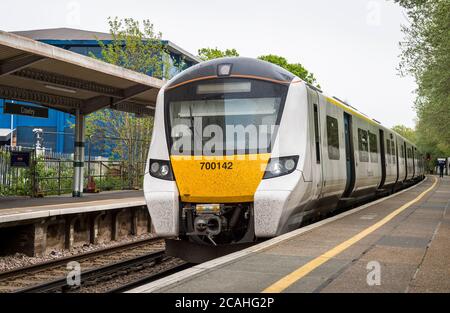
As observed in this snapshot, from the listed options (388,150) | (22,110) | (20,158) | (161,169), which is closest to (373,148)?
(388,150)

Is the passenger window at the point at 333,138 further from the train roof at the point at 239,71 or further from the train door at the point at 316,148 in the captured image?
the train roof at the point at 239,71

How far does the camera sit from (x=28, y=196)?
1720 cm

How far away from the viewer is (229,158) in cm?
793

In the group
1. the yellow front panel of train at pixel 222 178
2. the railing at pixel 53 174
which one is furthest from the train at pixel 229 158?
the railing at pixel 53 174

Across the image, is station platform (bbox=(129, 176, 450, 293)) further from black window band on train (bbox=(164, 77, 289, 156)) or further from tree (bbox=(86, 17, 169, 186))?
tree (bbox=(86, 17, 169, 186))

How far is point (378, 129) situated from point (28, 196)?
1146cm

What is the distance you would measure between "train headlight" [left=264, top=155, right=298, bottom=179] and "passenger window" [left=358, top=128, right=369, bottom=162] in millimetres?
6316

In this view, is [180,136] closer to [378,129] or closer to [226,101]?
[226,101]

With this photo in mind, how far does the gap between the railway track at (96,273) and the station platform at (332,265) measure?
260 cm

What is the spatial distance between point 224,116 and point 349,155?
5.46 meters
